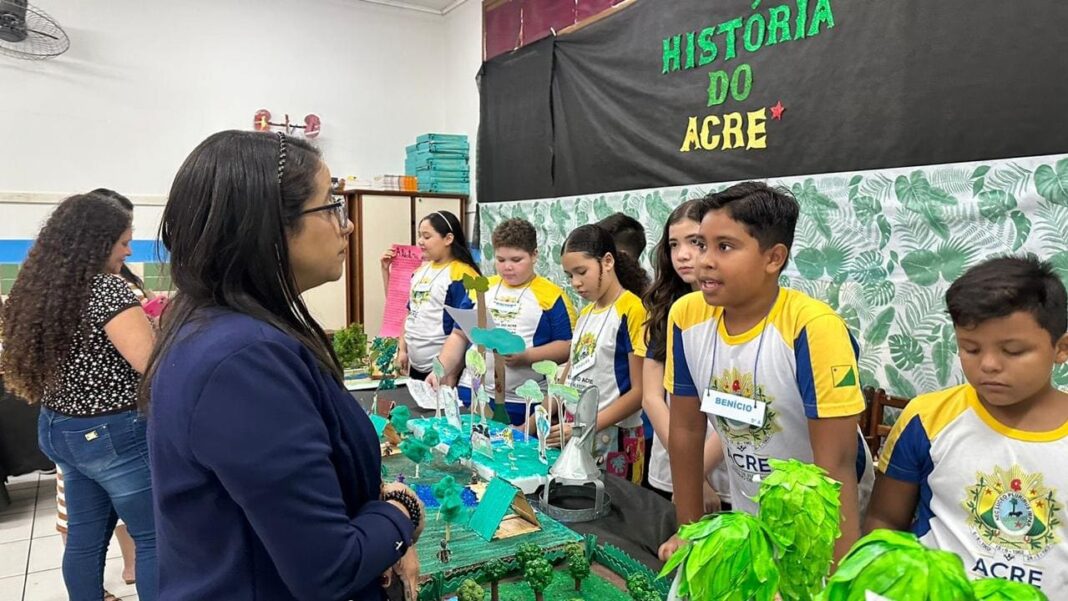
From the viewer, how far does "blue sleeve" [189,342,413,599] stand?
729 millimetres

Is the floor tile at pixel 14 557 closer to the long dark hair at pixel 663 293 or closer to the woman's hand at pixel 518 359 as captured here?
A: the woman's hand at pixel 518 359

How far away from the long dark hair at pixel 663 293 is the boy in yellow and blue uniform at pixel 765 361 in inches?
15.3

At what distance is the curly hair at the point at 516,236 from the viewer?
266 centimetres

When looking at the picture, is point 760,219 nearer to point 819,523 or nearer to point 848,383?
point 848,383

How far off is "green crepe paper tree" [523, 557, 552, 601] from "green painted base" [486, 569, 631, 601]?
62 millimetres

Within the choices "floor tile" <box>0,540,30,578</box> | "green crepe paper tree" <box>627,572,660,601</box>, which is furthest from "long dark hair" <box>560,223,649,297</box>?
"floor tile" <box>0,540,30,578</box>

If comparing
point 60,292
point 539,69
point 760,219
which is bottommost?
point 60,292

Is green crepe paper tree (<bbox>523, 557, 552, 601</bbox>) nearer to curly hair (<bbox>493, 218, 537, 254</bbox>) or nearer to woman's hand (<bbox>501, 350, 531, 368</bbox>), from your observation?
woman's hand (<bbox>501, 350, 531, 368</bbox>)

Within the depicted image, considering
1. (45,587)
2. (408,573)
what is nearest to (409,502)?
(408,573)

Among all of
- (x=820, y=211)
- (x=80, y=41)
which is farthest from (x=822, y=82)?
(x=80, y=41)

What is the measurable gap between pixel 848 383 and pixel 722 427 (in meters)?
0.29

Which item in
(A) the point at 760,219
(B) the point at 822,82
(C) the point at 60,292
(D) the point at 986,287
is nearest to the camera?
(D) the point at 986,287

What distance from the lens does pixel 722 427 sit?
142 centimetres

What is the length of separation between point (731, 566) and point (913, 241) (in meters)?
2.08
